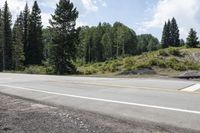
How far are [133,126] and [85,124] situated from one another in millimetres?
1006

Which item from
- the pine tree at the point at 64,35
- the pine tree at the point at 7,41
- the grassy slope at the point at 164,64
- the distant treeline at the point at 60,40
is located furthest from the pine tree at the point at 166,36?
the pine tree at the point at 64,35

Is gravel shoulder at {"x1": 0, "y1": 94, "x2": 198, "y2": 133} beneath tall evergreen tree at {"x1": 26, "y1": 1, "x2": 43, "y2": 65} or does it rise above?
beneath

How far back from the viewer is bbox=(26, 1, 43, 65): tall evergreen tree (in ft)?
254

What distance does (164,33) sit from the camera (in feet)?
393

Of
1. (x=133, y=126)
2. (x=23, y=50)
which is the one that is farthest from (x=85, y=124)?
(x=23, y=50)

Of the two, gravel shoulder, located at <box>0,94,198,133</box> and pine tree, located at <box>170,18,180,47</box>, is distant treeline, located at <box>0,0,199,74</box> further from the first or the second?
gravel shoulder, located at <box>0,94,198,133</box>

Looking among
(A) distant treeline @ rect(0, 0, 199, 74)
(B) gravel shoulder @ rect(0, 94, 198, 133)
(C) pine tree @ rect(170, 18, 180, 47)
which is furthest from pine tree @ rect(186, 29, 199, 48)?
(C) pine tree @ rect(170, 18, 180, 47)

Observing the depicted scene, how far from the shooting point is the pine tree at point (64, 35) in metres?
46.4

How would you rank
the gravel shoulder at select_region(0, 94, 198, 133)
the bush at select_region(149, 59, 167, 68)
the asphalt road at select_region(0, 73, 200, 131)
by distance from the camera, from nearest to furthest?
the gravel shoulder at select_region(0, 94, 198, 133), the asphalt road at select_region(0, 73, 200, 131), the bush at select_region(149, 59, 167, 68)

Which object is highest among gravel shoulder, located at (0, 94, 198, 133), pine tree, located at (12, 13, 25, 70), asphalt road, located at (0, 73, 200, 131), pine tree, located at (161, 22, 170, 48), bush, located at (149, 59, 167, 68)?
pine tree, located at (161, 22, 170, 48)

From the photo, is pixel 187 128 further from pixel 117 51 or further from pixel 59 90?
pixel 117 51

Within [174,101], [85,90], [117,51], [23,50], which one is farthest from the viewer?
[117,51]

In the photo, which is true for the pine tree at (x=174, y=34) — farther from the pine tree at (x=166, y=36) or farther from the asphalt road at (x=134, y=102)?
the asphalt road at (x=134, y=102)

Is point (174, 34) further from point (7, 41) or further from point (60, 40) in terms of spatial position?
point (60, 40)
